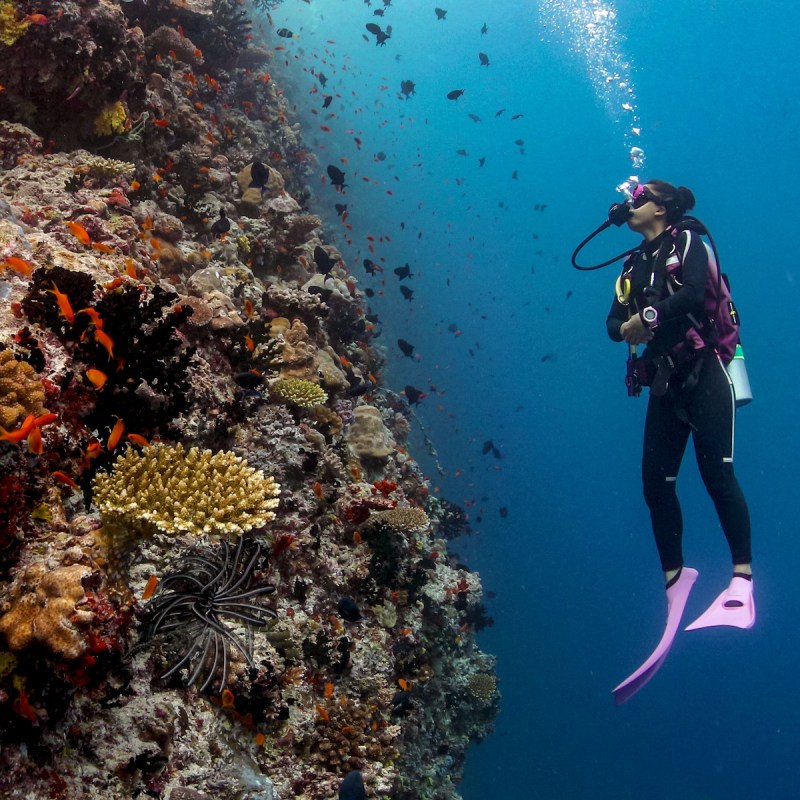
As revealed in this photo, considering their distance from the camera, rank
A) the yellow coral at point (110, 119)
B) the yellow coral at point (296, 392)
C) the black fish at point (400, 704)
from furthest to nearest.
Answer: the yellow coral at point (110, 119)
the yellow coral at point (296, 392)
the black fish at point (400, 704)

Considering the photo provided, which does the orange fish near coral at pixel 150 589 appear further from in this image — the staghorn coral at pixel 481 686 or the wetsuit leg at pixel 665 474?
the staghorn coral at pixel 481 686

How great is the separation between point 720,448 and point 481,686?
770cm

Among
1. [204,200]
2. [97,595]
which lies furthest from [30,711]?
[204,200]

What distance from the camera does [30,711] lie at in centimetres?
235

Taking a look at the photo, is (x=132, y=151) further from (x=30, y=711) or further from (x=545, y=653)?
(x=545, y=653)

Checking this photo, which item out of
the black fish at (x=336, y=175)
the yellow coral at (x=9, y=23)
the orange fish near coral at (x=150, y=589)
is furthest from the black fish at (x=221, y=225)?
the orange fish near coral at (x=150, y=589)

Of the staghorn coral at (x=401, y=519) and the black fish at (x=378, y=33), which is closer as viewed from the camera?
the staghorn coral at (x=401, y=519)

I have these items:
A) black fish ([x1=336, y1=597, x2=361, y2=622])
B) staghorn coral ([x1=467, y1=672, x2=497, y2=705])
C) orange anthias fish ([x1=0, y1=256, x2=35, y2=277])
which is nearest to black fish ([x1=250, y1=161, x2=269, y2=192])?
orange anthias fish ([x1=0, y1=256, x2=35, y2=277])

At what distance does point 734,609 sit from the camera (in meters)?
6.27

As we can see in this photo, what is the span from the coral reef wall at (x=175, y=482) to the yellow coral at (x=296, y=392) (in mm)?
32

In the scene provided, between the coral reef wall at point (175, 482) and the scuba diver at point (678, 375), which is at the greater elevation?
the scuba diver at point (678, 375)

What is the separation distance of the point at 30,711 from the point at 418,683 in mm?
6852

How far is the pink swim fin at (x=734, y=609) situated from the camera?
6.10 meters

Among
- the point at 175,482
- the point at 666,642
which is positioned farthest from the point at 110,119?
the point at 666,642
